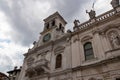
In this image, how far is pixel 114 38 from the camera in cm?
1376

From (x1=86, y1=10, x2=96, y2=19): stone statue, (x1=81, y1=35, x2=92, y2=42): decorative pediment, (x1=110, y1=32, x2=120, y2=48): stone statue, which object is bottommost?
(x1=110, y1=32, x2=120, y2=48): stone statue

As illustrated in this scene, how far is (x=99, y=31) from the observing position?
1519 centimetres

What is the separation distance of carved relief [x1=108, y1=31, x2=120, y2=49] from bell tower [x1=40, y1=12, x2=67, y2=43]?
8515 millimetres

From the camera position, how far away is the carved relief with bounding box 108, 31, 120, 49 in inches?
522

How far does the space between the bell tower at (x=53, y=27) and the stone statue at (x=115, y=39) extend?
8.71 m

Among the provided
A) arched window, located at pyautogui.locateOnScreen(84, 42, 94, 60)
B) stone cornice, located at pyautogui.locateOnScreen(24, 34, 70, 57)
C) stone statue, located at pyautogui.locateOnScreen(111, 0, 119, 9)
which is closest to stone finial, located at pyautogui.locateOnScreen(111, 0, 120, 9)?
stone statue, located at pyautogui.locateOnScreen(111, 0, 119, 9)

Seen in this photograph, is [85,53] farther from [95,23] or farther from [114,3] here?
[114,3]

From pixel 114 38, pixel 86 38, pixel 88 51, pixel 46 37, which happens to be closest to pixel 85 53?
pixel 88 51

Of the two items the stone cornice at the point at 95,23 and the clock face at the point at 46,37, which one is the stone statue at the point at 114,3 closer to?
the stone cornice at the point at 95,23

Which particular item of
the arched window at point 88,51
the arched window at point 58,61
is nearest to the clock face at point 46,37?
the arched window at point 58,61

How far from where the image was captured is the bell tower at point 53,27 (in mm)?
21703

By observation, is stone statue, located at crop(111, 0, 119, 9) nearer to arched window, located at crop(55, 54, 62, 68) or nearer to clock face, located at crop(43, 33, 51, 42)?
arched window, located at crop(55, 54, 62, 68)

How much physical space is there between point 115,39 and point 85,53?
385 centimetres

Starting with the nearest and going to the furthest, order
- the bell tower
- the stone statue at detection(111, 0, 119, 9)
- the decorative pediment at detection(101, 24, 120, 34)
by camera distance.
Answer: the decorative pediment at detection(101, 24, 120, 34) < the stone statue at detection(111, 0, 119, 9) < the bell tower
